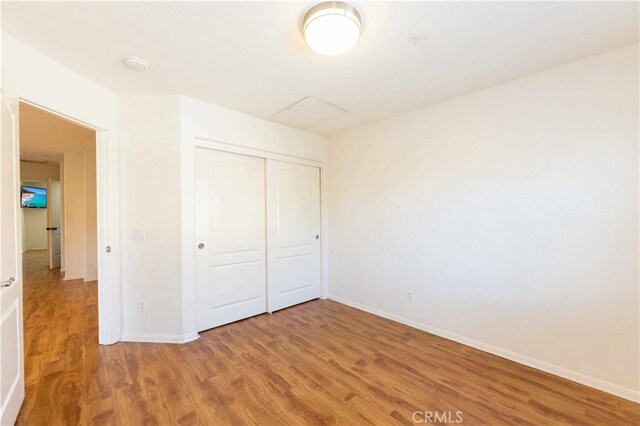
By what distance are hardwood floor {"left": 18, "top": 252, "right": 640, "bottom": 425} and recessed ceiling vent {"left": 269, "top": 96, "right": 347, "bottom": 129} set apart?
2.48 m

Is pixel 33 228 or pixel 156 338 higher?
pixel 33 228

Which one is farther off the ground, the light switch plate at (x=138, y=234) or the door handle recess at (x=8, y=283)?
the light switch plate at (x=138, y=234)

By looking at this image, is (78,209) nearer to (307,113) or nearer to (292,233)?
(292,233)

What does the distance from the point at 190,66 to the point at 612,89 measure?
10.5ft

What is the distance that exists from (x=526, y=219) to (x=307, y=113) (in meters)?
2.44

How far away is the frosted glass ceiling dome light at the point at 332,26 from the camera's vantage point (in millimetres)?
1509

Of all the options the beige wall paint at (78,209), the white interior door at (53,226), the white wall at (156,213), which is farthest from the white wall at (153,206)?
the white interior door at (53,226)

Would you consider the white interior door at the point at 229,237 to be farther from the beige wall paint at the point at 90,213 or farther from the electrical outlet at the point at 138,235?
the beige wall paint at the point at 90,213

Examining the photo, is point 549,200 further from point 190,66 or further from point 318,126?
point 190,66

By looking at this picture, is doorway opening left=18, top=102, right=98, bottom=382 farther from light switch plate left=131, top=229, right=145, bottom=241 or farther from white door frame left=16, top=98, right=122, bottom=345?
light switch plate left=131, top=229, right=145, bottom=241

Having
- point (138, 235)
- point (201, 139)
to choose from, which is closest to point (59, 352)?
point (138, 235)

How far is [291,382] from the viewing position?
2072mm
